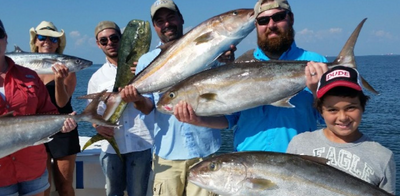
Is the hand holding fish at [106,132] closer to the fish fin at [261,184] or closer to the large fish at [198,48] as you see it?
the large fish at [198,48]

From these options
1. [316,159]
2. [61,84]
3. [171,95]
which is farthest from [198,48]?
[61,84]

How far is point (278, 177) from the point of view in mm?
2168

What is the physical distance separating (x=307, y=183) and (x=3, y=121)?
2.58 metres

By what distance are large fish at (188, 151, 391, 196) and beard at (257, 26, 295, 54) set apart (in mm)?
1009

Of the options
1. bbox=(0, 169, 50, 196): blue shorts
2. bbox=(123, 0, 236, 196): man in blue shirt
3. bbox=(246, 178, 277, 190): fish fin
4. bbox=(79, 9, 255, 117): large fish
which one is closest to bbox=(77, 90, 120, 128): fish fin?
bbox=(123, 0, 236, 196): man in blue shirt

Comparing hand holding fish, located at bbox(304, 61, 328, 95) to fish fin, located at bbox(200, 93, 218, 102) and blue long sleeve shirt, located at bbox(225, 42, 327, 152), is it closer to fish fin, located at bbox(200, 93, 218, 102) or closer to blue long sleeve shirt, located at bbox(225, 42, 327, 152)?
blue long sleeve shirt, located at bbox(225, 42, 327, 152)

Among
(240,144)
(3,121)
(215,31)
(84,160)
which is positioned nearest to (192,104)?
(240,144)

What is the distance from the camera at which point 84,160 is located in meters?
5.32

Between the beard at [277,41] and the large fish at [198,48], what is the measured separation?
0.28m

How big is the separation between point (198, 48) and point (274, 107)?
840 mm

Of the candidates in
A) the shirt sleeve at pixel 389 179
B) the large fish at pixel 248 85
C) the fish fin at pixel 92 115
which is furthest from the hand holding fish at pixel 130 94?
the shirt sleeve at pixel 389 179

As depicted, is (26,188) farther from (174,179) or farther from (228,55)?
(228,55)

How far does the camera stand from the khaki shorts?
372cm

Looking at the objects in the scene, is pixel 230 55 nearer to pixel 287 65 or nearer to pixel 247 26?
pixel 247 26
